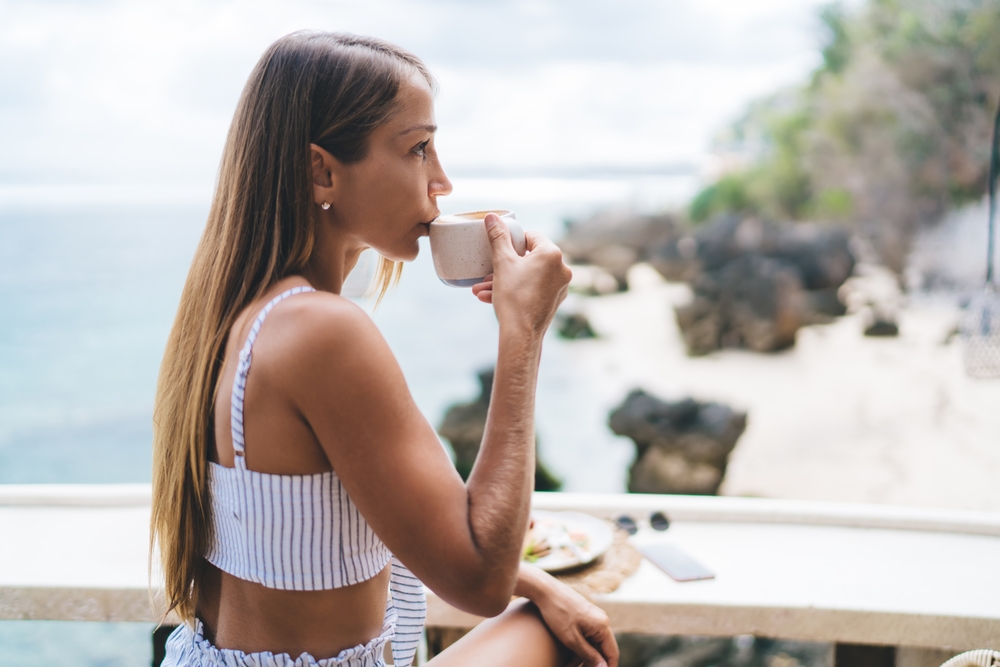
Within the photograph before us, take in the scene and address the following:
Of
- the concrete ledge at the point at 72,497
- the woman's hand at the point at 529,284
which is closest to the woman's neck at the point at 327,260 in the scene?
the woman's hand at the point at 529,284

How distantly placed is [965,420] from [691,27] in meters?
35.8

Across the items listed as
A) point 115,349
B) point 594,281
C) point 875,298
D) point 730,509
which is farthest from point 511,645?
point 594,281

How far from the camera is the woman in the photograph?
0.87m

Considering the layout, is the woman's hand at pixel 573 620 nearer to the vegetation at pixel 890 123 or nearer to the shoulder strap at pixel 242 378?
the shoulder strap at pixel 242 378

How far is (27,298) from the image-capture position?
61.2ft

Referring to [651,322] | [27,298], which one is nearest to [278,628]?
[27,298]

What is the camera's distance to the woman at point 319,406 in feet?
2.85

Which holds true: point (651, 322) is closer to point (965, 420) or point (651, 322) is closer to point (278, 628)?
point (965, 420)

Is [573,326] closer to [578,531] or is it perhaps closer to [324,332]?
[578,531]

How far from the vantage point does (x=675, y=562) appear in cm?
167

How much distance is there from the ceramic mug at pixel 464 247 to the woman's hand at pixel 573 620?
20.1 inches

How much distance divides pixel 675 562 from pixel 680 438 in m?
6.91

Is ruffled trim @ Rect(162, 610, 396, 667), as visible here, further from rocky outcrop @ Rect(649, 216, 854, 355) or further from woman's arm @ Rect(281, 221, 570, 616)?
rocky outcrop @ Rect(649, 216, 854, 355)

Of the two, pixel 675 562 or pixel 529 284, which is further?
pixel 675 562
